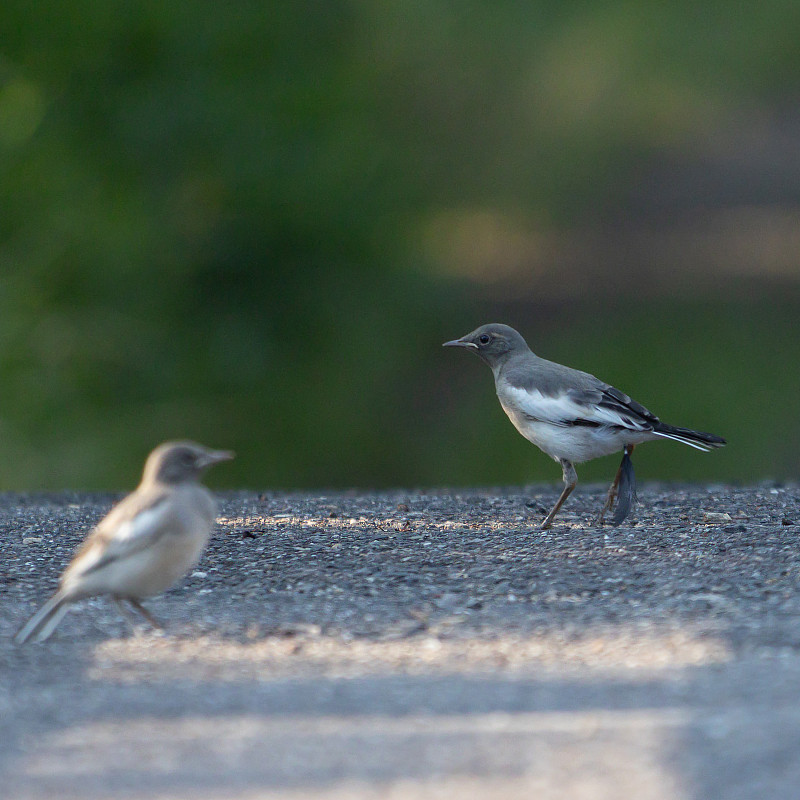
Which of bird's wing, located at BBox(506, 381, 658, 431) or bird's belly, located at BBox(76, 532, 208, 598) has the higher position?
bird's wing, located at BBox(506, 381, 658, 431)

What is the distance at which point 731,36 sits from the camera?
1000 inches

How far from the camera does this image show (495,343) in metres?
7.91

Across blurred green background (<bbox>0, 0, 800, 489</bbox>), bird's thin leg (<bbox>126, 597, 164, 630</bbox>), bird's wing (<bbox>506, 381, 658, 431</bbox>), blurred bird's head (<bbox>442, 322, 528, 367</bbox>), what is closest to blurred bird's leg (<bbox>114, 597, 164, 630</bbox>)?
bird's thin leg (<bbox>126, 597, 164, 630</bbox>)

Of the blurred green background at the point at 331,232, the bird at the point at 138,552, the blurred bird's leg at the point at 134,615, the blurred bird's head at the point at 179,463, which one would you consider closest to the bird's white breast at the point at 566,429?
the blurred bird's head at the point at 179,463

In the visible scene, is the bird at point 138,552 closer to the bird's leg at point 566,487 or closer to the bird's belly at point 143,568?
the bird's belly at point 143,568

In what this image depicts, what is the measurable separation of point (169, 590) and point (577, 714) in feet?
7.86

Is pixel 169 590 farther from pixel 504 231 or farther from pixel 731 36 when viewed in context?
pixel 504 231

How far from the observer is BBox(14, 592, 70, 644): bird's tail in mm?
5090

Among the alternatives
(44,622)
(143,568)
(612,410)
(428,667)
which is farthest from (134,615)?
(612,410)

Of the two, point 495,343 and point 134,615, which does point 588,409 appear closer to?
point 495,343

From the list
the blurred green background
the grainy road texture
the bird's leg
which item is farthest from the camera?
the blurred green background

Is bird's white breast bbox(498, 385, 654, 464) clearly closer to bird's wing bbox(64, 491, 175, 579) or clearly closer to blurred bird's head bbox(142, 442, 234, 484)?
blurred bird's head bbox(142, 442, 234, 484)

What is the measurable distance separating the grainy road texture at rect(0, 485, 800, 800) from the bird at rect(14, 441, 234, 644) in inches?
6.6

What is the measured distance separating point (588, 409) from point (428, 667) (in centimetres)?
253
